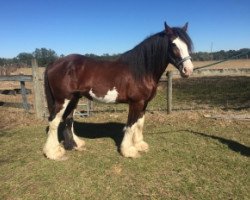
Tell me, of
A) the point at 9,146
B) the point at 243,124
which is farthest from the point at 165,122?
the point at 9,146

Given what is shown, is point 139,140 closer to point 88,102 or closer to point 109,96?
point 109,96

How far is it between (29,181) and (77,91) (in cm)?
181

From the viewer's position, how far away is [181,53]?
16.0 feet

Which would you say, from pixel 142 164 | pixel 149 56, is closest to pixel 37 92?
pixel 149 56

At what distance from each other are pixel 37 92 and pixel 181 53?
5.04 meters

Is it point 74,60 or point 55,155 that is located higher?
point 74,60

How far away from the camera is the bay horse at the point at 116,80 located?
5.28 meters

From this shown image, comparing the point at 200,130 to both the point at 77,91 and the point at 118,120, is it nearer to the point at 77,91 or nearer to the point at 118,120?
the point at 118,120

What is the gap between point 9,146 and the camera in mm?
6391

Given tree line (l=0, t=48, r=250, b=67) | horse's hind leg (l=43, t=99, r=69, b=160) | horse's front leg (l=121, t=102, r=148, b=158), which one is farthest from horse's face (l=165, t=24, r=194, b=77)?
horse's hind leg (l=43, t=99, r=69, b=160)

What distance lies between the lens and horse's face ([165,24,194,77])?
486 cm

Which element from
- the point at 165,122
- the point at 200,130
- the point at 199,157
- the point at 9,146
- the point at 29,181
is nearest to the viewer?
the point at 29,181

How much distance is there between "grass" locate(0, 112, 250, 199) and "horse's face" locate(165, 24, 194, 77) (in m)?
1.67

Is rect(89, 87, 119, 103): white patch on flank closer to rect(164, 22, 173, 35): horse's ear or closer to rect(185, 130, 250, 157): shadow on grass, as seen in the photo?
rect(164, 22, 173, 35): horse's ear
